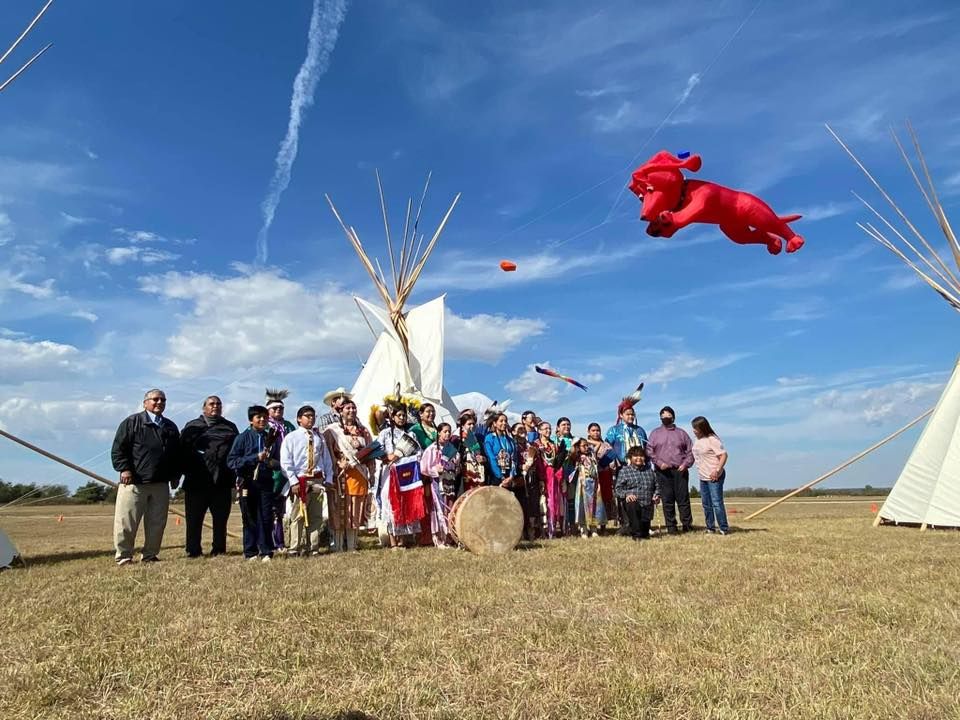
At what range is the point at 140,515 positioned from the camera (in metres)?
7.56

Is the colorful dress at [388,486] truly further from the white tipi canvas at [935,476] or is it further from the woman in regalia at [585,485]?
the white tipi canvas at [935,476]

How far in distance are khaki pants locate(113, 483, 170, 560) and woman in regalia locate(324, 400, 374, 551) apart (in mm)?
1799

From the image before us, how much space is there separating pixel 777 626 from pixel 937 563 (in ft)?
11.2

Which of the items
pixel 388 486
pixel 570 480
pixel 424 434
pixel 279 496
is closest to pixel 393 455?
pixel 388 486

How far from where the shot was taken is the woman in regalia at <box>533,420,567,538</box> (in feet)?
31.7

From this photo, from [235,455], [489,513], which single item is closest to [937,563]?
[489,513]

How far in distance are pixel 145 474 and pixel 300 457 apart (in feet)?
5.36

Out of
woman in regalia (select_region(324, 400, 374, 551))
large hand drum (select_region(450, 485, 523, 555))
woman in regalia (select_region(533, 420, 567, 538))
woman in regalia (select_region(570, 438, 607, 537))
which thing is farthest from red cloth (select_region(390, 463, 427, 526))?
woman in regalia (select_region(570, 438, 607, 537))

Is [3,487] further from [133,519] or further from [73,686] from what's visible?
[73,686]

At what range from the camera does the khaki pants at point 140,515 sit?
7.34 metres

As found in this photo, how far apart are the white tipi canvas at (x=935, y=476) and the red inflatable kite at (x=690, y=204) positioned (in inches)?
241

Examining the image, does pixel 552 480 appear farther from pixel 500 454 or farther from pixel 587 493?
pixel 500 454

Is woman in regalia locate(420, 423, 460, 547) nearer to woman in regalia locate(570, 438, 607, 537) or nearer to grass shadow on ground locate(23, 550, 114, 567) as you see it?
woman in regalia locate(570, 438, 607, 537)

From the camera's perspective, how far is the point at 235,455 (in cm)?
753
